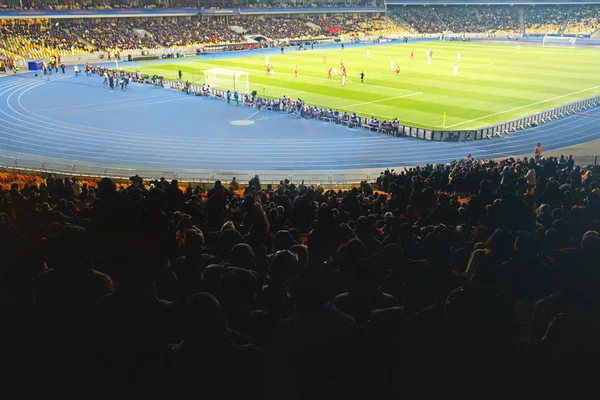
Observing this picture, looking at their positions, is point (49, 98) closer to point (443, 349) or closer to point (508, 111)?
point (508, 111)

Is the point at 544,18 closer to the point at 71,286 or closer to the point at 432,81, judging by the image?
the point at 432,81

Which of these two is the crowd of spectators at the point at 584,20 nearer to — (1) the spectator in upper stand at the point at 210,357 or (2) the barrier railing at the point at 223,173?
(2) the barrier railing at the point at 223,173

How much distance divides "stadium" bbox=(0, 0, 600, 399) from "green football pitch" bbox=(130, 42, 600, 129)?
674 millimetres

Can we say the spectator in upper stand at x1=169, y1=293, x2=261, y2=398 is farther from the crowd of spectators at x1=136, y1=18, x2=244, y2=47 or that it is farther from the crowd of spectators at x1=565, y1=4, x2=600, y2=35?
the crowd of spectators at x1=565, y1=4, x2=600, y2=35

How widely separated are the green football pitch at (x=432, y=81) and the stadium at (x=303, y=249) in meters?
0.67

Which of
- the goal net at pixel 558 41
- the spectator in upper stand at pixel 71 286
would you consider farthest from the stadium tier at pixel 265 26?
the spectator in upper stand at pixel 71 286

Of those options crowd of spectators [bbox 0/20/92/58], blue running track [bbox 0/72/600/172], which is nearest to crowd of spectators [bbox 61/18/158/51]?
crowd of spectators [bbox 0/20/92/58]

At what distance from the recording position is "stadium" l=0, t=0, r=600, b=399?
470cm

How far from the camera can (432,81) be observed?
52.1 meters

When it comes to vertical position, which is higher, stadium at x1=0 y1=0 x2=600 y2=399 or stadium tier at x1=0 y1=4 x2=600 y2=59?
stadium tier at x1=0 y1=4 x2=600 y2=59

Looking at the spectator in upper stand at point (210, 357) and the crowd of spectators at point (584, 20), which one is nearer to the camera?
the spectator in upper stand at point (210, 357)

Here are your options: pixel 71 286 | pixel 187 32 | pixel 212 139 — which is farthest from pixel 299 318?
pixel 187 32

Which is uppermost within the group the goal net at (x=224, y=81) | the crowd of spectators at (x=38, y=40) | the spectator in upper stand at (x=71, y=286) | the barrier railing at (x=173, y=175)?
the crowd of spectators at (x=38, y=40)

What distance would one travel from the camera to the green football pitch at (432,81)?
4016cm
